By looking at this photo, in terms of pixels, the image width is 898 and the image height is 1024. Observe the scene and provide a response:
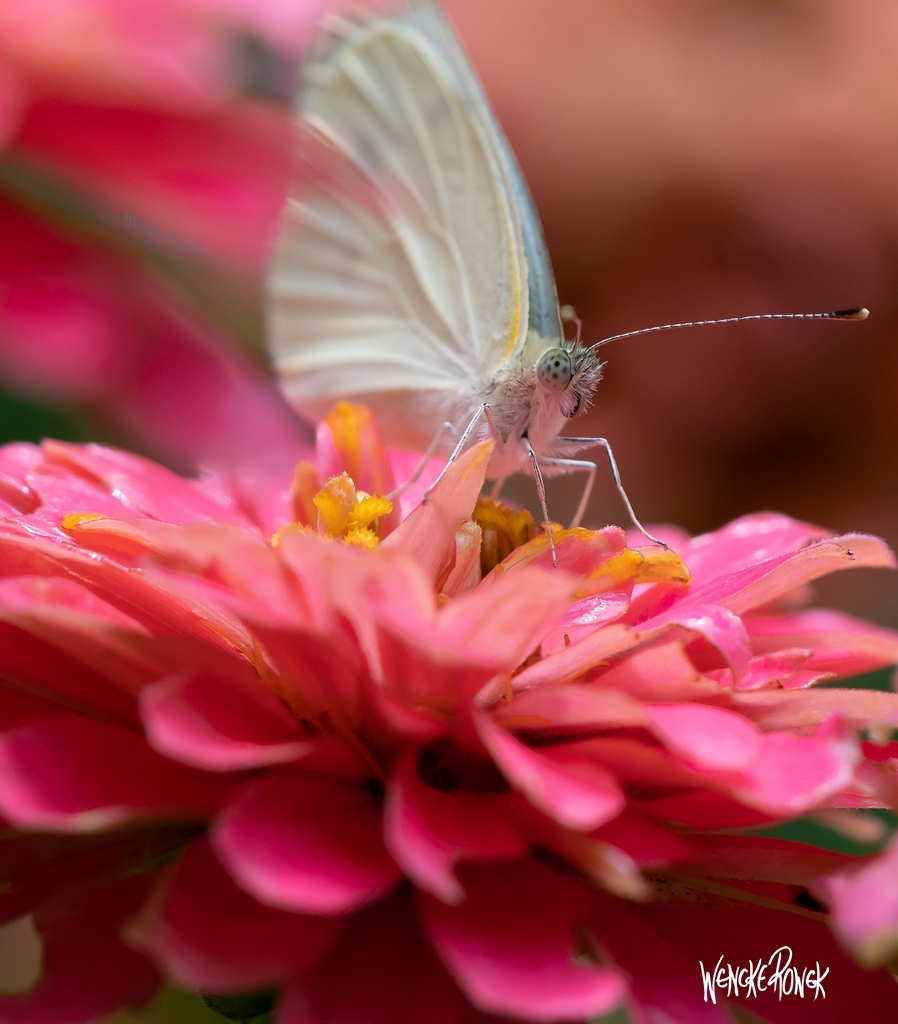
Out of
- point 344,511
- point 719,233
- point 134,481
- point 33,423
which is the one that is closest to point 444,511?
point 344,511

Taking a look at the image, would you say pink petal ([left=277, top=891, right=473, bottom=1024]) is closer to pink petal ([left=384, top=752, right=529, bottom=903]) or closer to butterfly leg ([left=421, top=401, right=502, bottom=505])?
pink petal ([left=384, top=752, right=529, bottom=903])

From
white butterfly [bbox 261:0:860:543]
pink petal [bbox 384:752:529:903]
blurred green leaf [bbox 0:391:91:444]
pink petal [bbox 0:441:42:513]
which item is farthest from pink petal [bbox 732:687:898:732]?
blurred green leaf [bbox 0:391:91:444]

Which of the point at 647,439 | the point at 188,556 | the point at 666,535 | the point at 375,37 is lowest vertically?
the point at 647,439

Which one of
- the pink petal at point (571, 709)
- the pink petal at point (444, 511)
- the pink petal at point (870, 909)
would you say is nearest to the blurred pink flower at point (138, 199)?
the pink petal at point (444, 511)

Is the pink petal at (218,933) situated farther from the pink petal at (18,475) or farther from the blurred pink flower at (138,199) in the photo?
the blurred pink flower at (138,199)

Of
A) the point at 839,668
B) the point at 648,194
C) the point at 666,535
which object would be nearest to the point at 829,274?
the point at 648,194

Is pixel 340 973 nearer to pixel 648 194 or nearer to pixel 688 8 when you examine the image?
pixel 648 194

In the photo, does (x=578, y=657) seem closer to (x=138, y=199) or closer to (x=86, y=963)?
(x=86, y=963)
